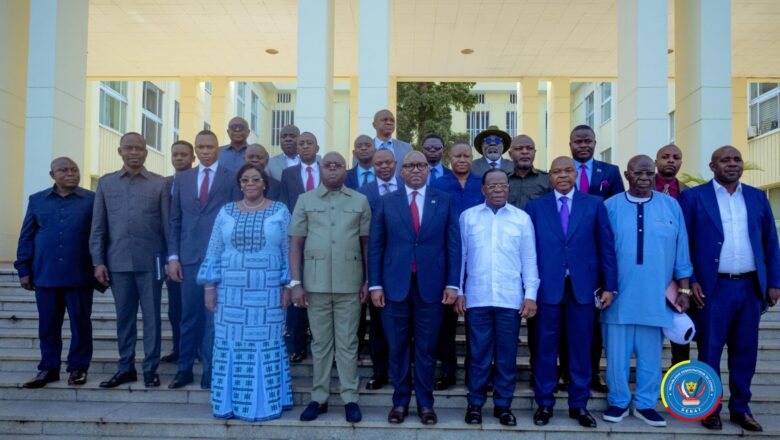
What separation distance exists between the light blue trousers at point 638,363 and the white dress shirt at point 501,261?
79 cm

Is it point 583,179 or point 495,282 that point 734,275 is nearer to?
point 583,179

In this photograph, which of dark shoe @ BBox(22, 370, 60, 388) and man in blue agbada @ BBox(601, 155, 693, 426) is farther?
dark shoe @ BBox(22, 370, 60, 388)

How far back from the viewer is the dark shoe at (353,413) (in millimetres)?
4520

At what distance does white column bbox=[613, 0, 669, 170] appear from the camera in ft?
26.3

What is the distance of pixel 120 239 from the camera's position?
515 cm

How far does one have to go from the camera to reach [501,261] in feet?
14.7

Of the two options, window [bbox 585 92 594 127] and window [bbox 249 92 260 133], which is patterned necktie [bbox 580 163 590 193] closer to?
window [bbox 585 92 594 127]

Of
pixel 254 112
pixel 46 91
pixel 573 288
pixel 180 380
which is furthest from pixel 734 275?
pixel 254 112

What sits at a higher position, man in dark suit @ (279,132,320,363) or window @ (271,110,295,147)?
window @ (271,110,295,147)

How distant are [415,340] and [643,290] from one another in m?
1.76

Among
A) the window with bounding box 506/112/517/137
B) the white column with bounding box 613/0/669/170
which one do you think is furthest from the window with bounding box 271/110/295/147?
the white column with bounding box 613/0/669/170

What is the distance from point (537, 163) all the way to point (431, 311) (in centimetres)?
2245

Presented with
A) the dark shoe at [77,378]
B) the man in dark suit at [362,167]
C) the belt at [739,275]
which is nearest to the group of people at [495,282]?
the belt at [739,275]

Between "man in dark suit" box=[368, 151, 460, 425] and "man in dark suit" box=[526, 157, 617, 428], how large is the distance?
0.72 meters
